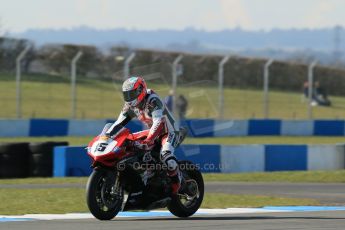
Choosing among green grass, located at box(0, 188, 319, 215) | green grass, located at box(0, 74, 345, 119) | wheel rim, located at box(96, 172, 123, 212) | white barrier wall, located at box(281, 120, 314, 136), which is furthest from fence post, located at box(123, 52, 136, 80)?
wheel rim, located at box(96, 172, 123, 212)

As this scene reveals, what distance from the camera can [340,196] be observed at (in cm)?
1420

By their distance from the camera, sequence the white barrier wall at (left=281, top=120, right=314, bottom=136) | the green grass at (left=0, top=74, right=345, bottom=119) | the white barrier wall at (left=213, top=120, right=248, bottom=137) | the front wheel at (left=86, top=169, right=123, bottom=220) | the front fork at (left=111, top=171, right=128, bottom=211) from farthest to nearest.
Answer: the white barrier wall at (left=281, top=120, right=314, bottom=136) → the green grass at (left=0, top=74, right=345, bottom=119) → the white barrier wall at (left=213, top=120, right=248, bottom=137) → the front fork at (left=111, top=171, right=128, bottom=211) → the front wheel at (left=86, top=169, right=123, bottom=220)

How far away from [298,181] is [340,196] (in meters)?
2.89

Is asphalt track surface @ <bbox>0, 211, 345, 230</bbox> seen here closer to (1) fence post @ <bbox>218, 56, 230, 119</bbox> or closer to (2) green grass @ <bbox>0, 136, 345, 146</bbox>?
(2) green grass @ <bbox>0, 136, 345, 146</bbox>

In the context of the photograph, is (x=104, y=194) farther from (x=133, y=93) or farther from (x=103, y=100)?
(x=103, y=100)

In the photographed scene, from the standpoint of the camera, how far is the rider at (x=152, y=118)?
10.7 m

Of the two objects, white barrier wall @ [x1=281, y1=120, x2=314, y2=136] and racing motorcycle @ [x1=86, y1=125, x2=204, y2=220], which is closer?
racing motorcycle @ [x1=86, y1=125, x2=204, y2=220]

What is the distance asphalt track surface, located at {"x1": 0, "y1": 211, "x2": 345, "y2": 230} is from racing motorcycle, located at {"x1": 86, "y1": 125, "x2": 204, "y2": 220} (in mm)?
174

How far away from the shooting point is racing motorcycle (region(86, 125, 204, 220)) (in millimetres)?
10297

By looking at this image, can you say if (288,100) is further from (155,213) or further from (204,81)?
(155,213)

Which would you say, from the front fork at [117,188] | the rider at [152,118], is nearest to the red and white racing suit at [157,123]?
the rider at [152,118]

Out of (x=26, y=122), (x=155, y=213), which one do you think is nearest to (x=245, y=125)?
(x=26, y=122)
